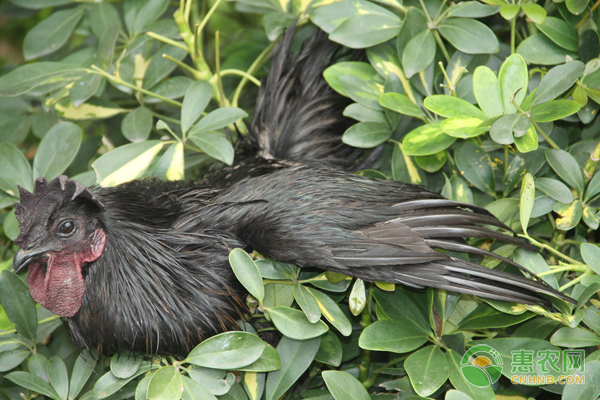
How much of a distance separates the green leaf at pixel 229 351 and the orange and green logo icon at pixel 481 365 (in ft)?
1.55

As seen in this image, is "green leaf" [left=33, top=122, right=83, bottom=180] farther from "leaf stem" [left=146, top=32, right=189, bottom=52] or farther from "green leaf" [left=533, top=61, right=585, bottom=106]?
"green leaf" [left=533, top=61, right=585, bottom=106]

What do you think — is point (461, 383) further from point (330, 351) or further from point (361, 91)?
point (361, 91)

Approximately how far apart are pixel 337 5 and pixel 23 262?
1.14 meters

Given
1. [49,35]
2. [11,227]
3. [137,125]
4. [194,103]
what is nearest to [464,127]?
[194,103]

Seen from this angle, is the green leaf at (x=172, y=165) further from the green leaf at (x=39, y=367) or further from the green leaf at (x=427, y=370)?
the green leaf at (x=427, y=370)

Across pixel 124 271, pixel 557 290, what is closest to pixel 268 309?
pixel 124 271

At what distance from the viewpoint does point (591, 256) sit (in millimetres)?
1202

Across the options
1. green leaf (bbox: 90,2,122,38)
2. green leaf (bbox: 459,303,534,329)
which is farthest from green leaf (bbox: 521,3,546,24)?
green leaf (bbox: 90,2,122,38)

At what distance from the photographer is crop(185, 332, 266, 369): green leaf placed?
118 cm

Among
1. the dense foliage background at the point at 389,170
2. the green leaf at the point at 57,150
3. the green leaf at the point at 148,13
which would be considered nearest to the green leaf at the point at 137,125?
the dense foliage background at the point at 389,170

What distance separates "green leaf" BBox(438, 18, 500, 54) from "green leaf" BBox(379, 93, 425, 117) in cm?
21

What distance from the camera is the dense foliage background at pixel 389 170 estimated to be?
1210mm

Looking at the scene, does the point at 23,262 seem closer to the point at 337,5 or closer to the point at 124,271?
the point at 124,271

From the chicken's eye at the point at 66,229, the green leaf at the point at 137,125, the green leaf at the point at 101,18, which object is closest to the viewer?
the chicken's eye at the point at 66,229
